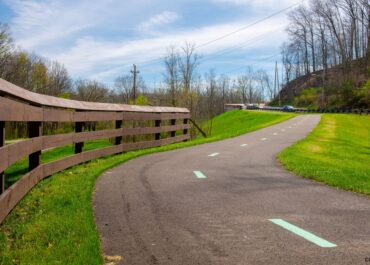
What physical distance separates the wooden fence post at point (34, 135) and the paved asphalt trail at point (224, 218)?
118cm

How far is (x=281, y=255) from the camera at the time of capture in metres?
4.28

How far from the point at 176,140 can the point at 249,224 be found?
50.0 ft

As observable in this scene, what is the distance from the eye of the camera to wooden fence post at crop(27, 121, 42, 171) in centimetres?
789

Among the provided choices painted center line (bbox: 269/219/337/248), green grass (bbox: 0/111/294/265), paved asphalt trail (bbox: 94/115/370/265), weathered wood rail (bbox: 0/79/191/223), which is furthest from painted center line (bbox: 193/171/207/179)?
painted center line (bbox: 269/219/337/248)

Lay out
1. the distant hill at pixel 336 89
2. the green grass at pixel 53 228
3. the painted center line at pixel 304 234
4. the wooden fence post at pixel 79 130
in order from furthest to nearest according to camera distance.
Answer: the distant hill at pixel 336 89, the wooden fence post at pixel 79 130, the painted center line at pixel 304 234, the green grass at pixel 53 228

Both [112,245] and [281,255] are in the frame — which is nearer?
[281,255]

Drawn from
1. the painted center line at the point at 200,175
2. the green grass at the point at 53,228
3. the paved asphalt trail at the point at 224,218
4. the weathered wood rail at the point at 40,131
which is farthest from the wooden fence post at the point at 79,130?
the painted center line at the point at 200,175

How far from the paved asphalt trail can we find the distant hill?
7493 cm

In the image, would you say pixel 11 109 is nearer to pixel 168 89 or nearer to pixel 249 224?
pixel 249 224

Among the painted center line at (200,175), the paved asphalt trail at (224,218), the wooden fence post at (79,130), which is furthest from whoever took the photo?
the wooden fence post at (79,130)

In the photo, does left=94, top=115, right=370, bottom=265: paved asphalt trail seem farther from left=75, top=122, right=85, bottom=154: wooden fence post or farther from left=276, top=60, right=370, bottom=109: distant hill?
left=276, top=60, right=370, bottom=109: distant hill

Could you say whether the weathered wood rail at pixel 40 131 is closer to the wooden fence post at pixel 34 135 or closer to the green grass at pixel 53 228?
the wooden fence post at pixel 34 135

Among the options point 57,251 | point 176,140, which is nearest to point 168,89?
point 176,140

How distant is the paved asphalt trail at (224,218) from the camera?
4.34 m
